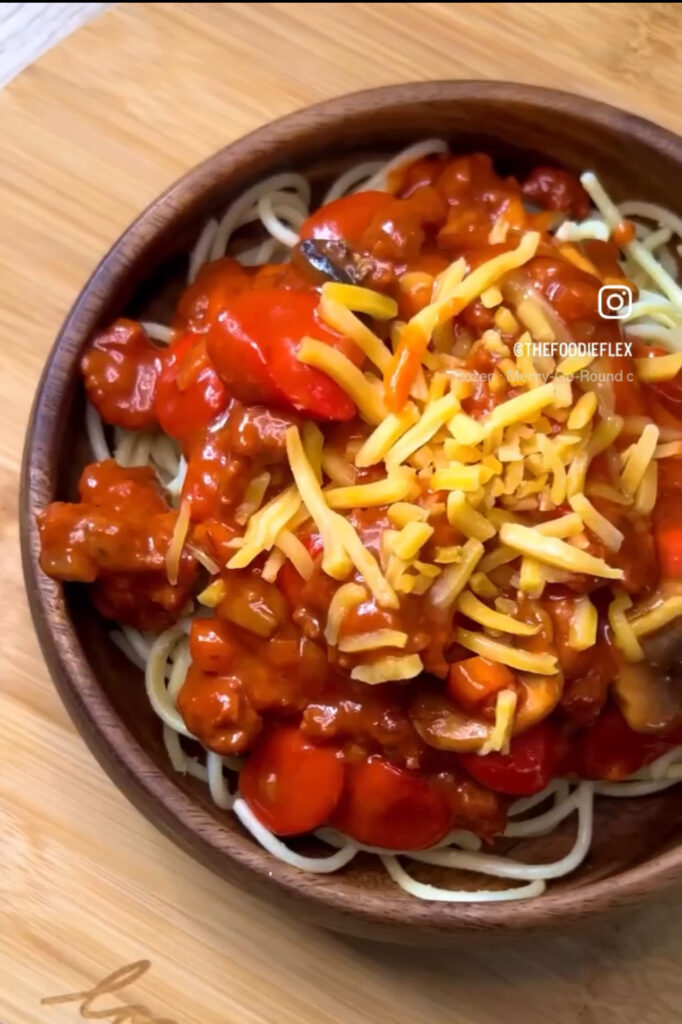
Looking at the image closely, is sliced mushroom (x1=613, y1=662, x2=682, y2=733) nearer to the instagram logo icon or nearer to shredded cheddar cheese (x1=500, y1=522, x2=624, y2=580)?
shredded cheddar cheese (x1=500, y1=522, x2=624, y2=580)

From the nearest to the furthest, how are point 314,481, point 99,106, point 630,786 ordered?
point 314,481 < point 630,786 < point 99,106

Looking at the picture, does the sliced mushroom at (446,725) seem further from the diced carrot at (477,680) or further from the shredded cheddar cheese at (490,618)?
the shredded cheddar cheese at (490,618)

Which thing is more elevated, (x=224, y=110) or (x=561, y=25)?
(x=561, y=25)

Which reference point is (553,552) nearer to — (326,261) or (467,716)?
(467,716)

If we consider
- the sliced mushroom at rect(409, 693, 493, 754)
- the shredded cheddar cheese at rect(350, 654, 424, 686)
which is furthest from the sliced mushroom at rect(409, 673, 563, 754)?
the shredded cheddar cheese at rect(350, 654, 424, 686)

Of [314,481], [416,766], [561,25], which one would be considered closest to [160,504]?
[314,481]

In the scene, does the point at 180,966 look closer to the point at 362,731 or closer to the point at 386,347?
the point at 362,731

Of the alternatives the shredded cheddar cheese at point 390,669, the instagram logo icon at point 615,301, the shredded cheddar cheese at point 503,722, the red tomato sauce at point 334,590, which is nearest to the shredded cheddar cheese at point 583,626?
the red tomato sauce at point 334,590
